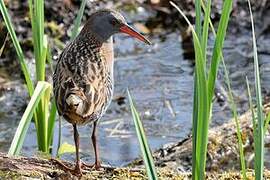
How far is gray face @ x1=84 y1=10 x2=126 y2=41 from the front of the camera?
189 inches

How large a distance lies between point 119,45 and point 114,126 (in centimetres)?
181

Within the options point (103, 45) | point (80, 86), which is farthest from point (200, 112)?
point (103, 45)

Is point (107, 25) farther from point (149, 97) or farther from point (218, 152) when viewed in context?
point (149, 97)

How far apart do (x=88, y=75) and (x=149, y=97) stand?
338 centimetres

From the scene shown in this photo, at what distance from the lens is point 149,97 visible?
A: 749 centimetres

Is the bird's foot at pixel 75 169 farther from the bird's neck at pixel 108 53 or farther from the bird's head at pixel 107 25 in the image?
the bird's head at pixel 107 25

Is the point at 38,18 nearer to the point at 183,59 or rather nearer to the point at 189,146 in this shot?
the point at 189,146

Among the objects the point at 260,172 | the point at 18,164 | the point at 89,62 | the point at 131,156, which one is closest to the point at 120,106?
the point at 131,156

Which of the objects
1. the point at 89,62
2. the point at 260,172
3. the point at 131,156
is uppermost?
the point at 89,62

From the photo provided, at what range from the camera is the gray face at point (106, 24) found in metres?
4.80

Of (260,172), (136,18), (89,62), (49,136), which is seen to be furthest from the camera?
(136,18)

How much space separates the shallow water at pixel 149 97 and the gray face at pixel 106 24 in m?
1.65

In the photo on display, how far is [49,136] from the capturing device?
197 inches

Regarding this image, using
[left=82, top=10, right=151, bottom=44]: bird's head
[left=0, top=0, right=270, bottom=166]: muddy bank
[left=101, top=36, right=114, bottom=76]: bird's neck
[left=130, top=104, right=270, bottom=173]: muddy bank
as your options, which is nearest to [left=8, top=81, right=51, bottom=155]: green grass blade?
[left=101, top=36, right=114, bottom=76]: bird's neck
